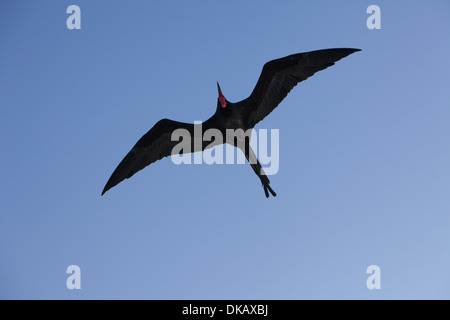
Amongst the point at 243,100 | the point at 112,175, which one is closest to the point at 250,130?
the point at 243,100

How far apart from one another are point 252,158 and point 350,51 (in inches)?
128

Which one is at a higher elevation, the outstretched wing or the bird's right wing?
the outstretched wing

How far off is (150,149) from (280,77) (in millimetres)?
3564

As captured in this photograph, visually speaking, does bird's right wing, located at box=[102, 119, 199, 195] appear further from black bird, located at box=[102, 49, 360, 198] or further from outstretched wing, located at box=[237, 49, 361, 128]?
outstretched wing, located at box=[237, 49, 361, 128]

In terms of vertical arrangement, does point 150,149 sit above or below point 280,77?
below

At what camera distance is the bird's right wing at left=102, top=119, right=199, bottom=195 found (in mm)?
9156

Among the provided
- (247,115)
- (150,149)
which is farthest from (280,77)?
(150,149)

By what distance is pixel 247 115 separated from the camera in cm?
927

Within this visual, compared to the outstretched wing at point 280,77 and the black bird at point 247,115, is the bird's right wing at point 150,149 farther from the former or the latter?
the outstretched wing at point 280,77

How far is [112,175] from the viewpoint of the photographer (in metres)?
9.14

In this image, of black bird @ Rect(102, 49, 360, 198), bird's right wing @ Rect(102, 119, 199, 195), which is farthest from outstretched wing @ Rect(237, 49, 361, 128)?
bird's right wing @ Rect(102, 119, 199, 195)

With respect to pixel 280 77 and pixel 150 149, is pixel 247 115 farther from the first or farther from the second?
pixel 150 149
